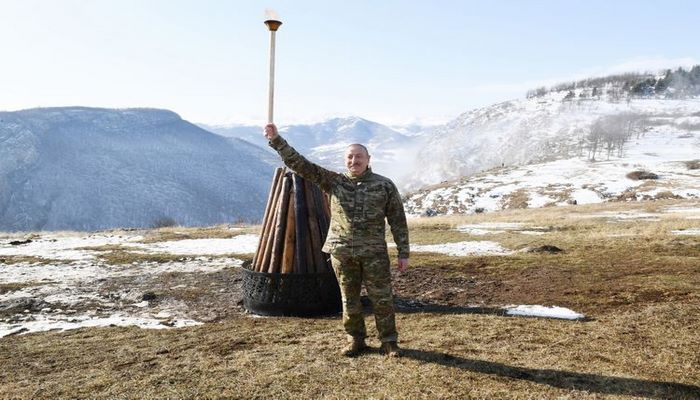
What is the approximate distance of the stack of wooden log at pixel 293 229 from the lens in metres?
7.95

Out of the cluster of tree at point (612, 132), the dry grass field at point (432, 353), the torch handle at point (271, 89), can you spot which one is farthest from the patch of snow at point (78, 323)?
the cluster of tree at point (612, 132)

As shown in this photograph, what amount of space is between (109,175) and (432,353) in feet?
494

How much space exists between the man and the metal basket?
7.81 ft

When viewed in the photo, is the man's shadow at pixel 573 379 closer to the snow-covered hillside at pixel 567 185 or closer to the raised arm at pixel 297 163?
the raised arm at pixel 297 163

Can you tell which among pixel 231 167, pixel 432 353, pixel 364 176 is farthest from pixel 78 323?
pixel 231 167

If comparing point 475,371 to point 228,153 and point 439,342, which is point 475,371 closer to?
point 439,342

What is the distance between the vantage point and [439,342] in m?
5.86

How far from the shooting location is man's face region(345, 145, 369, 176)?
5129 millimetres

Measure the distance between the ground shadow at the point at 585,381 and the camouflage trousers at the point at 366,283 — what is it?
0.57m

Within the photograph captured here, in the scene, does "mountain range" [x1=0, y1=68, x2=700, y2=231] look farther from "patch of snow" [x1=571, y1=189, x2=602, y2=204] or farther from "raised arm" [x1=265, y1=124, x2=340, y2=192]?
"raised arm" [x1=265, y1=124, x2=340, y2=192]

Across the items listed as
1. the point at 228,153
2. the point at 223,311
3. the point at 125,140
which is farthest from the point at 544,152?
the point at 223,311

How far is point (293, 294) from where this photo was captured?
25.2 ft

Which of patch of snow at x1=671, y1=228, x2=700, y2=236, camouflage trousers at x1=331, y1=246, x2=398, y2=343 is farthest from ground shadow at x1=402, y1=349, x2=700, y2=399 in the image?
patch of snow at x1=671, y1=228, x2=700, y2=236

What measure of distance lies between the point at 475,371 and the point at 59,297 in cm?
801
